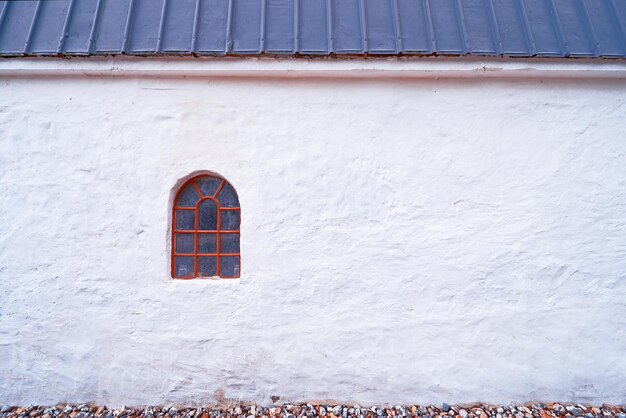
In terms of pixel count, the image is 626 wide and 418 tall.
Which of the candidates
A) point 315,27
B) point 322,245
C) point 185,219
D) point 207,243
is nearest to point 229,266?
point 207,243

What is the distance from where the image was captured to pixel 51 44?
3.72 metres

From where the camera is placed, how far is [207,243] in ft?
12.8

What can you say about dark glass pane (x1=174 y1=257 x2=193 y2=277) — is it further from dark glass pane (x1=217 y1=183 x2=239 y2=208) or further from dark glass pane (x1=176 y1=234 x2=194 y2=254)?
dark glass pane (x1=217 y1=183 x2=239 y2=208)

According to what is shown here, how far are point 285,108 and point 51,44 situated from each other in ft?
7.49

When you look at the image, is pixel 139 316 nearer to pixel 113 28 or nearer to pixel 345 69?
pixel 113 28

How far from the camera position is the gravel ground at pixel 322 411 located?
3.66 metres

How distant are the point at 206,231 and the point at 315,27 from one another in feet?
7.36

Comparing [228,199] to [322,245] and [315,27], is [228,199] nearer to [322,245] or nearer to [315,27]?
[322,245]

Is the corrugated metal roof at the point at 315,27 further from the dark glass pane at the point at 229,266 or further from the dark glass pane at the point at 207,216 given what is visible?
the dark glass pane at the point at 229,266

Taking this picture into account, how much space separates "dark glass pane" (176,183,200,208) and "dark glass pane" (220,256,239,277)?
62 cm

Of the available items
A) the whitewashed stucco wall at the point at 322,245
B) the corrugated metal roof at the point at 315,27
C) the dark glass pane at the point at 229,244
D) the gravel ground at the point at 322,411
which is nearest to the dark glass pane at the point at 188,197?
the whitewashed stucco wall at the point at 322,245

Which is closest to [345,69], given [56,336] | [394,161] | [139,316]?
[394,161]

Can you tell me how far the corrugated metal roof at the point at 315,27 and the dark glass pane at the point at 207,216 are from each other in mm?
1419

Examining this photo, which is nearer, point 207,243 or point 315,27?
point 315,27
